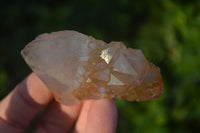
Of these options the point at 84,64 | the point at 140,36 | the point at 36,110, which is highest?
the point at 84,64

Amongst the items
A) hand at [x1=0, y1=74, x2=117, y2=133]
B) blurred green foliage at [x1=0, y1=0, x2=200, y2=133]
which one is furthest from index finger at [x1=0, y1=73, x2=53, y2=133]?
blurred green foliage at [x1=0, y1=0, x2=200, y2=133]

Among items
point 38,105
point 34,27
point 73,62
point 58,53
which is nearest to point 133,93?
point 73,62

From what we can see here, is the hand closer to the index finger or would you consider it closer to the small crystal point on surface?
the index finger

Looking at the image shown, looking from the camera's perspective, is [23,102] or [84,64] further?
[23,102]

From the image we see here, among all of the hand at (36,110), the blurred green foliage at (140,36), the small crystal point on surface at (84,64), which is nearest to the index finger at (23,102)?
the hand at (36,110)

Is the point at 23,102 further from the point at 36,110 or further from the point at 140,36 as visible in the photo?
the point at 140,36

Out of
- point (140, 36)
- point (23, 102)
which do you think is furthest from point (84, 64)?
point (140, 36)

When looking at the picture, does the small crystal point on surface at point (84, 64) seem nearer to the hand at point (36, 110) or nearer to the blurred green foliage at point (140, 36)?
the hand at point (36, 110)
